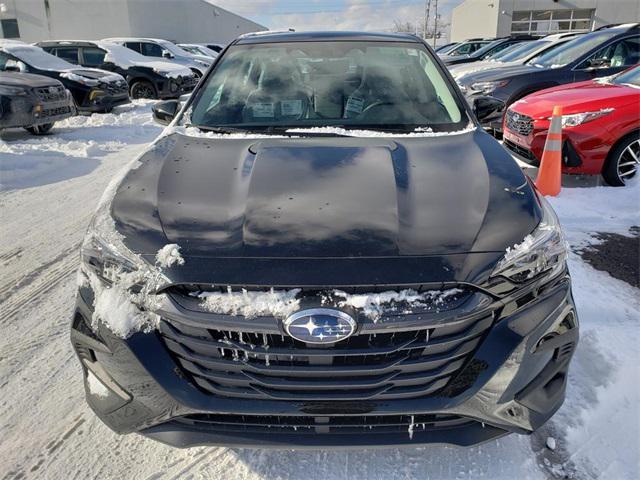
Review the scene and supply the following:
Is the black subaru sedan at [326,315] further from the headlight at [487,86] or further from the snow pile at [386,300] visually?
the headlight at [487,86]

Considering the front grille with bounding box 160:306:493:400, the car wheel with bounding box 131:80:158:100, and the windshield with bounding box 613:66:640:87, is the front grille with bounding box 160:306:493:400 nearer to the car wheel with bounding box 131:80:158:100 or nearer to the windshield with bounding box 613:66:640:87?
the windshield with bounding box 613:66:640:87

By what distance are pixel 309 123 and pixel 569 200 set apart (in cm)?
325

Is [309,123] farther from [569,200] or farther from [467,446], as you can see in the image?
[569,200]

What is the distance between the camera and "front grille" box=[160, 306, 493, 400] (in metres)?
1.55

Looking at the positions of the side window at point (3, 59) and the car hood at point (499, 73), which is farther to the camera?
the side window at point (3, 59)

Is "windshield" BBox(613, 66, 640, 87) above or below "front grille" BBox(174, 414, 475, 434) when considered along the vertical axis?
above

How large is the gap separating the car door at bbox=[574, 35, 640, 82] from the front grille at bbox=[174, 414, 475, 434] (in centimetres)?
766

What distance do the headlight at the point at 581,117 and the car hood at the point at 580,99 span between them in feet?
0.15

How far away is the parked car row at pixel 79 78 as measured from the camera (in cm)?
782

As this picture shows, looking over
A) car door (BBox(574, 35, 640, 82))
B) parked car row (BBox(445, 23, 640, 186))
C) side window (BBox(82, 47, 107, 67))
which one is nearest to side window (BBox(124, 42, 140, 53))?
side window (BBox(82, 47, 107, 67))

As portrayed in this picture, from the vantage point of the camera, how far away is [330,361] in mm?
1561

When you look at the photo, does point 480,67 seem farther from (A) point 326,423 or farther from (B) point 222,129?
(A) point 326,423

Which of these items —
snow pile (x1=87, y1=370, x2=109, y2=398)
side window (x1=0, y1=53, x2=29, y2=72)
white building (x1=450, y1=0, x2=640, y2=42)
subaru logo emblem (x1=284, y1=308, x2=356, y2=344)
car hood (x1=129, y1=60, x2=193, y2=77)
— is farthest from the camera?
white building (x1=450, y1=0, x2=640, y2=42)

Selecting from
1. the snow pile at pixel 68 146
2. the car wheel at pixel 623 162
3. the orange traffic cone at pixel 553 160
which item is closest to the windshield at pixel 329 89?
the orange traffic cone at pixel 553 160
